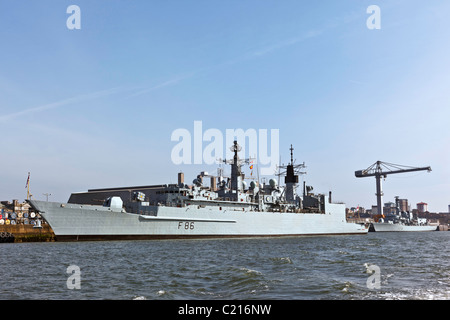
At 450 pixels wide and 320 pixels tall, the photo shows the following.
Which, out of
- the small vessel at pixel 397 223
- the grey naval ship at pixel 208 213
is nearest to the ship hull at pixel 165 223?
the grey naval ship at pixel 208 213

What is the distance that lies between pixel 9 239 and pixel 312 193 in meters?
43.9

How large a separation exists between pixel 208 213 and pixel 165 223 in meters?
5.53

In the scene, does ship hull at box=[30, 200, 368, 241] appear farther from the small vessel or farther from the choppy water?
the small vessel

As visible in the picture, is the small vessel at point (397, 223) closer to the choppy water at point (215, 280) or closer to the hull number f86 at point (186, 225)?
the hull number f86 at point (186, 225)

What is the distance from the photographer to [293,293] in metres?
10.8

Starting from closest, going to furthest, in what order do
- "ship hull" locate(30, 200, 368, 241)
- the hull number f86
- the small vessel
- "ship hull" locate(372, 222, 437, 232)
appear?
"ship hull" locate(30, 200, 368, 241) < the hull number f86 < "ship hull" locate(372, 222, 437, 232) < the small vessel

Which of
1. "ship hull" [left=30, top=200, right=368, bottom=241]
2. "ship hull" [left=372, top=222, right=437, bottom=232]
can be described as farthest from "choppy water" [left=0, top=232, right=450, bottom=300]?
"ship hull" [left=372, top=222, right=437, bottom=232]

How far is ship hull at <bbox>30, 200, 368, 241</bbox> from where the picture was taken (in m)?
31.4

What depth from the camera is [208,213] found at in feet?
130

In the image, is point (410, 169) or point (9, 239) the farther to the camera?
point (410, 169)

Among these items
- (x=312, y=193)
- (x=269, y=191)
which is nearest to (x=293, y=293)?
(x=269, y=191)
